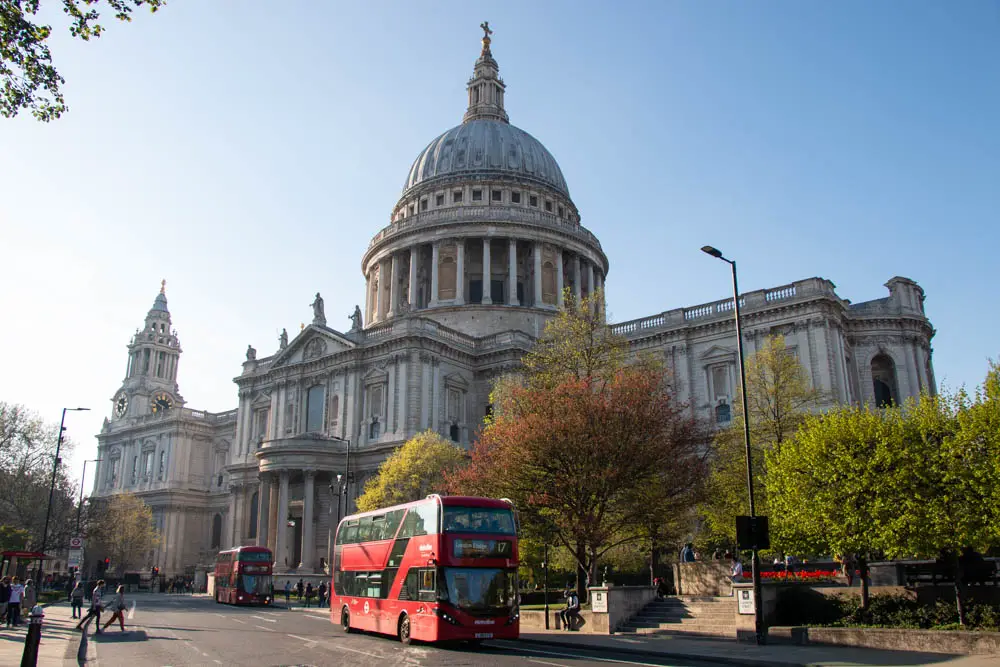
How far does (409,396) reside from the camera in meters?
56.7

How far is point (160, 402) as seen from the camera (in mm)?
98938

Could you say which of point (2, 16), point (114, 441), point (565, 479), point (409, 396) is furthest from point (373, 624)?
point (114, 441)

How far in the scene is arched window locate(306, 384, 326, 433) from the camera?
62.8 metres

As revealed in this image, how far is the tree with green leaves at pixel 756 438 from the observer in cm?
3297

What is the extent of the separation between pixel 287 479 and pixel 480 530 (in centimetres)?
3695

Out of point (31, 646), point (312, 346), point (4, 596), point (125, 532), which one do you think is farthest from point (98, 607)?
point (125, 532)

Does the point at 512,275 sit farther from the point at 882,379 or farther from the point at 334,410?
the point at 882,379

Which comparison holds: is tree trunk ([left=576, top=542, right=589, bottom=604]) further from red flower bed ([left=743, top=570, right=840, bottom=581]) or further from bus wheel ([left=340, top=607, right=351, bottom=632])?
bus wheel ([left=340, top=607, right=351, bottom=632])

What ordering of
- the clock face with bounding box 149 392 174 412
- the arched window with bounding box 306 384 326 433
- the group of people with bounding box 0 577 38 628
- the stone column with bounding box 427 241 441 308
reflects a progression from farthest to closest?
the clock face with bounding box 149 392 174 412
the stone column with bounding box 427 241 441 308
the arched window with bounding box 306 384 326 433
the group of people with bounding box 0 577 38 628

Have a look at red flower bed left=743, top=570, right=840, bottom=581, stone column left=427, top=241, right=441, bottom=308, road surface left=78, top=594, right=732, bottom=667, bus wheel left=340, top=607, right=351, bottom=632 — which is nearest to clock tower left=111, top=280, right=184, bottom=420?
stone column left=427, top=241, right=441, bottom=308

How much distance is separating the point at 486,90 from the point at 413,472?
59.9 meters

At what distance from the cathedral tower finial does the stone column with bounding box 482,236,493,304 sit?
2363 centimetres

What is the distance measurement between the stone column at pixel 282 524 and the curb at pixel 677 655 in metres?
35.0

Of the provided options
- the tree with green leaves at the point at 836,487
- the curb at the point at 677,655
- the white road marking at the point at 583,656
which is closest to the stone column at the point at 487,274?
the tree with green leaves at the point at 836,487
